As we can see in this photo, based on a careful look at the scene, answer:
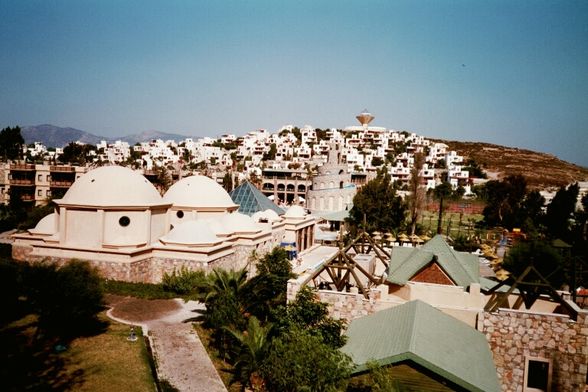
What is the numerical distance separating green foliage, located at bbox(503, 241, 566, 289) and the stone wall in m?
13.7

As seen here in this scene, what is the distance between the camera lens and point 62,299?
13500 millimetres

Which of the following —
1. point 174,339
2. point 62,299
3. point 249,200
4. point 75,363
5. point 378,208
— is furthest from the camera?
point 378,208

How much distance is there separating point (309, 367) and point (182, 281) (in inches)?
522

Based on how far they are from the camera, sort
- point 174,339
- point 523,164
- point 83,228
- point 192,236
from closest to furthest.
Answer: point 174,339, point 83,228, point 192,236, point 523,164

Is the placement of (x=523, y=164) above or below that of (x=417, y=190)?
above

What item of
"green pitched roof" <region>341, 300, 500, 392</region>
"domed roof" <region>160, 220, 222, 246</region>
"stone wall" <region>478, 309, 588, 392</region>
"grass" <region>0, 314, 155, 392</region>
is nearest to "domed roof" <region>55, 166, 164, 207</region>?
"domed roof" <region>160, 220, 222, 246</region>

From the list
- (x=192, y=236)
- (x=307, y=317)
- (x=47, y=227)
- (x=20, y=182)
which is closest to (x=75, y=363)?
(x=307, y=317)

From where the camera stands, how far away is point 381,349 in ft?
32.8

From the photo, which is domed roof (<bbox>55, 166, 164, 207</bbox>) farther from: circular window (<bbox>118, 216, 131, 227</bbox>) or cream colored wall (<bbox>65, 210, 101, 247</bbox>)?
circular window (<bbox>118, 216, 131, 227</bbox>)

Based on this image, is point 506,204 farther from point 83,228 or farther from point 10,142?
point 10,142

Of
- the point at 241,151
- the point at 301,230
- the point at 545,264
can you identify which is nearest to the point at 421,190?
the point at 301,230

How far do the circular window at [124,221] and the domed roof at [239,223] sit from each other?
274 inches

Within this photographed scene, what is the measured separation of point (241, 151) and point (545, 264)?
113293mm

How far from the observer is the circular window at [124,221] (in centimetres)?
2220
